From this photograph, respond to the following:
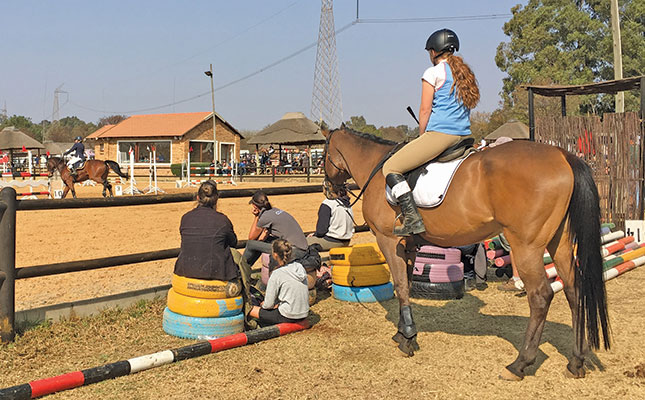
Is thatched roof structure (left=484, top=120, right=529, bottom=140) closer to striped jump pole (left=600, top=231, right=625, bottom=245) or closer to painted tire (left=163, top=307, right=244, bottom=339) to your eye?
striped jump pole (left=600, top=231, right=625, bottom=245)

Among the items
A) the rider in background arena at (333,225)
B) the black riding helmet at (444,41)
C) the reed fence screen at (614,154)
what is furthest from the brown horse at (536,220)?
the reed fence screen at (614,154)

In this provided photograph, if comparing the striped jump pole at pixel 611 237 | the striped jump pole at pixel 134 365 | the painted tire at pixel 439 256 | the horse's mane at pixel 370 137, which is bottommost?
the striped jump pole at pixel 134 365

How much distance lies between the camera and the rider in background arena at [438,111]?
14.7 ft

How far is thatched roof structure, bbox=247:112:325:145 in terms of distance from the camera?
1512 inches

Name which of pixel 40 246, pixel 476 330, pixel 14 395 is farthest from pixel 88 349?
pixel 40 246

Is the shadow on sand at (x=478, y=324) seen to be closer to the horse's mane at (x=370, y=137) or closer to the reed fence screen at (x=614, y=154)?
the horse's mane at (x=370, y=137)

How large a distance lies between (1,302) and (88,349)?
0.90 m

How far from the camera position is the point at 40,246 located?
983 centimetres

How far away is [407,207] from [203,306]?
210 cm

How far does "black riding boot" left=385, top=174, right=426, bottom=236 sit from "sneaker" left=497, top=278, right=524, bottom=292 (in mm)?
2912

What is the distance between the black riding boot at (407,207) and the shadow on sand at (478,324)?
1144 mm

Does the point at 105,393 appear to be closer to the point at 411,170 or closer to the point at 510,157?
the point at 411,170

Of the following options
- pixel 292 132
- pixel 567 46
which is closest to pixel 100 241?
pixel 292 132

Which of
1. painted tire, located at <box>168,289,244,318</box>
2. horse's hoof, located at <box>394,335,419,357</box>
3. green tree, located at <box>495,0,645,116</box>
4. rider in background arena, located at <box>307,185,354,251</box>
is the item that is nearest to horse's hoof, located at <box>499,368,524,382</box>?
horse's hoof, located at <box>394,335,419,357</box>
